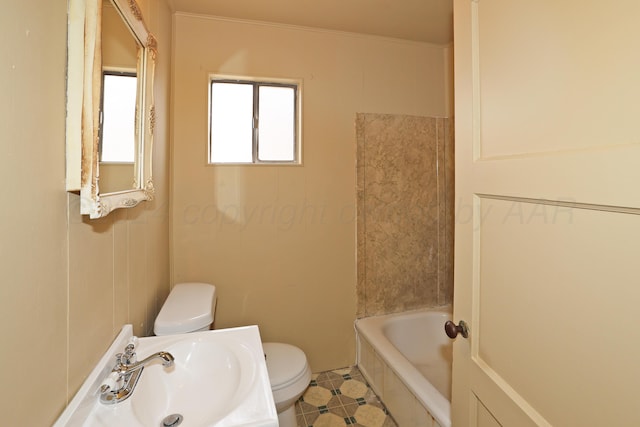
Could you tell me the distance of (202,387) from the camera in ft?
3.26

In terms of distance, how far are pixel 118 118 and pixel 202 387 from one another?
911 millimetres

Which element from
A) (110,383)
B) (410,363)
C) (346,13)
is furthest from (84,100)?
(410,363)

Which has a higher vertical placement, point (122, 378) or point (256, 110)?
point (256, 110)

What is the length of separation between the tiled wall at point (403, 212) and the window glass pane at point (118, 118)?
1491 millimetres

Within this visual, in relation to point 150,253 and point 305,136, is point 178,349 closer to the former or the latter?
point 150,253

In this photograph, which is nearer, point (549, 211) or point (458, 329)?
point (549, 211)

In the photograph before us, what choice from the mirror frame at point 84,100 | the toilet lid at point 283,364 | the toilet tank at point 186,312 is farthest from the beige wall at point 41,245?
the toilet lid at point 283,364

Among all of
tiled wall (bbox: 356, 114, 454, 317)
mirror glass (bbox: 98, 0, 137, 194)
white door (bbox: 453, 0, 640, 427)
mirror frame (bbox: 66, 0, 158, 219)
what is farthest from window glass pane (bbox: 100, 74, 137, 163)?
tiled wall (bbox: 356, 114, 454, 317)

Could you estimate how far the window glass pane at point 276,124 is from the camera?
2141 millimetres

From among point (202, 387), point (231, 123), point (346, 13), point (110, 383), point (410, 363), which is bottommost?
point (410, 363)

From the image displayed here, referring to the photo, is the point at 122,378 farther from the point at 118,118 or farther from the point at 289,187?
the point at 289,187

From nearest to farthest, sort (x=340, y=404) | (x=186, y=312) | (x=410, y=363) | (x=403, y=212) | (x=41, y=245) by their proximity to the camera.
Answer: (x=41, y=245) < (x=186, y=312) < (x=410, y=363) < (x=340, y=404) < (x=403, y=212)

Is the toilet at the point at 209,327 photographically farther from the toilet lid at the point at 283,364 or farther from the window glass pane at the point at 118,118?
the window glass pane at the point at 118,118

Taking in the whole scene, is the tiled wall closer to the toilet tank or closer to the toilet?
the toilet
